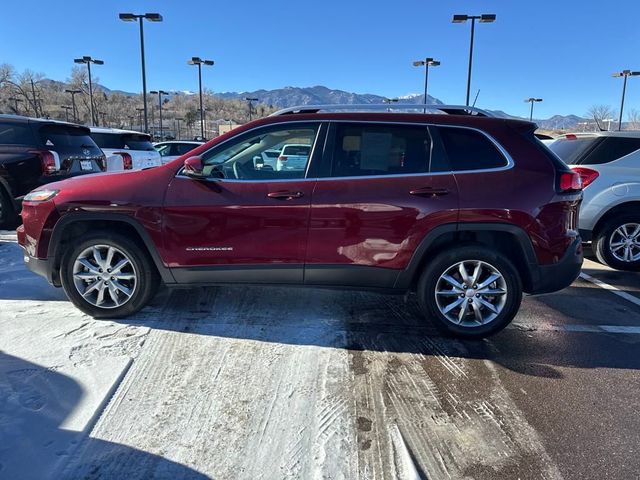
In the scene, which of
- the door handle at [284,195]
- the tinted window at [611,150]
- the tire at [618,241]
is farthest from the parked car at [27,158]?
the tire at [618,241]

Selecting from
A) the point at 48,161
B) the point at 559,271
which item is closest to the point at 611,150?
the point at 559,271

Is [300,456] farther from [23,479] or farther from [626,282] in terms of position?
[626,282]

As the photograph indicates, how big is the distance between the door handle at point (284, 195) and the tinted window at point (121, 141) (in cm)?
849

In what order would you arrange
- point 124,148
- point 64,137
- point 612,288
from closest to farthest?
point 612,288
point 64,137
point 124,148

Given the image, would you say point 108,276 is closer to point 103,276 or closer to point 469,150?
point 103,276

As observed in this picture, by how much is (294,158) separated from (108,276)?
190cm

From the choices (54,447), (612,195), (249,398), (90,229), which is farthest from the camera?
(612,195)

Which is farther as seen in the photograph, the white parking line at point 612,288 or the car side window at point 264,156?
the white parking line at point 612,288

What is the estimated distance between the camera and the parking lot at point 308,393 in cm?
236

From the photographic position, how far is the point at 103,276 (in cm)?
393

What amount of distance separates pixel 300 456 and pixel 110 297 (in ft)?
8.02

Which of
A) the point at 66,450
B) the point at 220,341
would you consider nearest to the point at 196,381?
the point at 220,341

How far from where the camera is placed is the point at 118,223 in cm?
392

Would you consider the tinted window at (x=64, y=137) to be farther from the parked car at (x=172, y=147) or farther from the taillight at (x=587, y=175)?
the parked car at (x=172, y=147)
